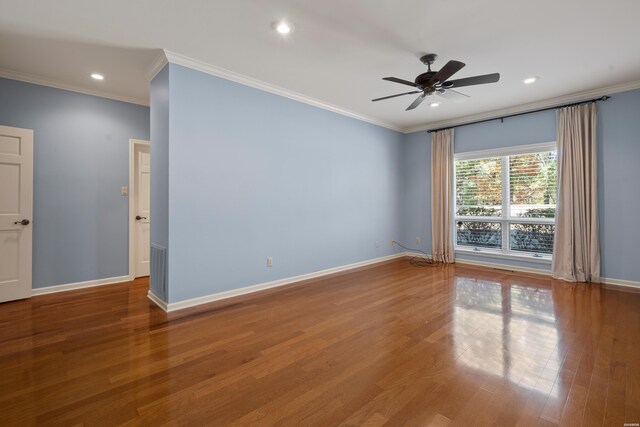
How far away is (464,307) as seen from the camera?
11.2 feet

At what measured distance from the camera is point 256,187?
4062 mm

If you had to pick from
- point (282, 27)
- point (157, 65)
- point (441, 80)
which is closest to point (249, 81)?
point (157, 65)

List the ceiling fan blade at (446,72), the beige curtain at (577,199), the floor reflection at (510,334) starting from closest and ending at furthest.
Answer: the floor reflection at (510,334)
the ceiling fan blade at (446,72)
the beige curtain at (577,199)

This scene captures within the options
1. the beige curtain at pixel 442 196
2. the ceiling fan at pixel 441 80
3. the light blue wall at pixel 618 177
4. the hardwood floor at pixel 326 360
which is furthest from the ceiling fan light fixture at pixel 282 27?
the light blue wall at pixel 618 177

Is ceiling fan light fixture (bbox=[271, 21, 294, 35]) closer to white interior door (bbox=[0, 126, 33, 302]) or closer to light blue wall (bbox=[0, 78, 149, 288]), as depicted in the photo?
light blue wall (bbox=[0, 78, 149, 288])

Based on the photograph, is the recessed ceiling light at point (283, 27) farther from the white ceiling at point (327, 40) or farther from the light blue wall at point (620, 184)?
the light blue wall at point (620, 184)

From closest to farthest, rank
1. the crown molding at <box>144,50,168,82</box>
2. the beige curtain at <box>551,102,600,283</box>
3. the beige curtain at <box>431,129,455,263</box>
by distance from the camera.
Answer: the crown molding at <box>144,50,168,82</box> → the beige curtain at <box>551,102,600,283</box> → the beige curtain at <box>431,129,455,263</box>

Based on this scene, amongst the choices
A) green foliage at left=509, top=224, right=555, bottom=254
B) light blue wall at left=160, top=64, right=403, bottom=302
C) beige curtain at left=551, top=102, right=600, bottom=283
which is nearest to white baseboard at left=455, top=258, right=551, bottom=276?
beige curtain at left=551, top=102, right=600, bottom=283

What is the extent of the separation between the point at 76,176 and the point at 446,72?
192 inches

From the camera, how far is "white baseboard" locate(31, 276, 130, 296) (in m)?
3.86

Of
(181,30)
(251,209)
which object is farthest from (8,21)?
(251,209)

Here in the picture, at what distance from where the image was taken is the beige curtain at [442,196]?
19.4 ft

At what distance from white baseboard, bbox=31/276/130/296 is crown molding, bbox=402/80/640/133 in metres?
6.30

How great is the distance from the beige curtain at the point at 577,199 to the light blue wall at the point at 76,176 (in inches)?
263
